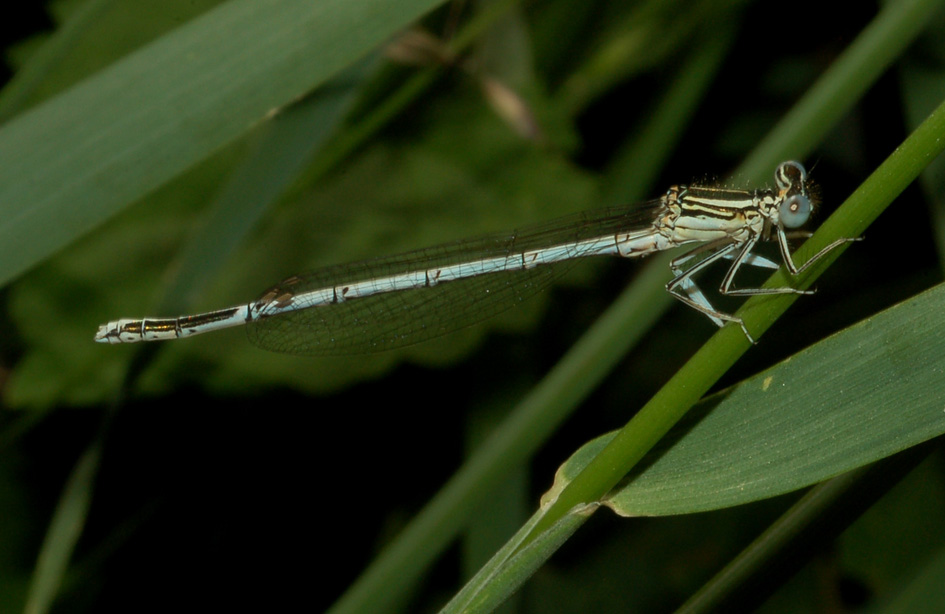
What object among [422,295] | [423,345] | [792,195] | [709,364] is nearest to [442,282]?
[422,295]

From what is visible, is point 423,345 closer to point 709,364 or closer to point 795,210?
point 795,210

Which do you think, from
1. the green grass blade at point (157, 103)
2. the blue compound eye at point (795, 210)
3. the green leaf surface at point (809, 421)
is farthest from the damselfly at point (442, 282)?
the green leaf surface at point (809, 421)

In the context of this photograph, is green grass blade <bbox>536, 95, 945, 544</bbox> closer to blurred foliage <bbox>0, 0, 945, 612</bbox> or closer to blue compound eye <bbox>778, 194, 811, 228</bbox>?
blue compound eye <bbox>778, 194, 811, 228</bbox>

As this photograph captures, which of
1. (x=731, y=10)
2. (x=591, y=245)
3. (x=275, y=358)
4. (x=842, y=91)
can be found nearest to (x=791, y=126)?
(x=842, y=91)

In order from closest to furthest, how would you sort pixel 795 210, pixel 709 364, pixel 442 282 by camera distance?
pixel 709 364 < pixel 795 210 < pixel 442 282

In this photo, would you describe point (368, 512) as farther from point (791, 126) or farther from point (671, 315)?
point (791, 126)
